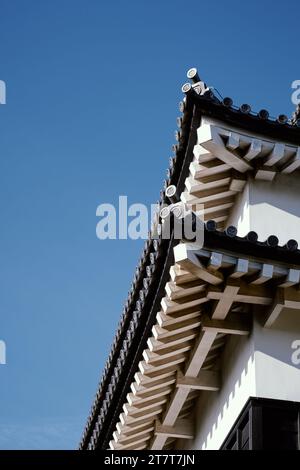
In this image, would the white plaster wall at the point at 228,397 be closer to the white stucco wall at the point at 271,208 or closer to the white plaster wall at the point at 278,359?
the white plaster wall at the point at 278,359

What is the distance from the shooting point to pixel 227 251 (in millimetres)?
12992

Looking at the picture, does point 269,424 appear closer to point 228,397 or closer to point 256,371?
point 256,371

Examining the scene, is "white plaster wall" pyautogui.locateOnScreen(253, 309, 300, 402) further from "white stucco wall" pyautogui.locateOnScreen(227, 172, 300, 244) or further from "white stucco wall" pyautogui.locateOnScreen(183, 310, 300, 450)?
"white stucco wall" pyautogui.locateOnScreen(227, 172, 300, 244)

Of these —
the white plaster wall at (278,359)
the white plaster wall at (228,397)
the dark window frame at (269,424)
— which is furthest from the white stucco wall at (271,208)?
the dark window frame at (269,424)

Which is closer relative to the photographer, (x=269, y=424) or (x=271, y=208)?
(x=269, y=424)

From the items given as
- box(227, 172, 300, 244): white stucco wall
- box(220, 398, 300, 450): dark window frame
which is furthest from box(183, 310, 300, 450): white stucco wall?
box(227, 172, 300, 244): white stucco wall

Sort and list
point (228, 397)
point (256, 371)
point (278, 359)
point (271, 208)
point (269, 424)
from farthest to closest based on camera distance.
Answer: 1. point (271, 208)
2. point (228, 397)
3. point (278, 359)
4. point (256, 371)
5. point (269, 424)

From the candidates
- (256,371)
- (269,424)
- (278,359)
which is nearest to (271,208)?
(278,359)

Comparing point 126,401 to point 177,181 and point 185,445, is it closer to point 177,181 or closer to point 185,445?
point 185,445

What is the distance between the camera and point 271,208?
15039 millimetres

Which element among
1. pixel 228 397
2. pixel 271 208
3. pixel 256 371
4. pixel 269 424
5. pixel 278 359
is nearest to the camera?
pixel 269 424

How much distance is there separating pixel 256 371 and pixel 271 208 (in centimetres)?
270
